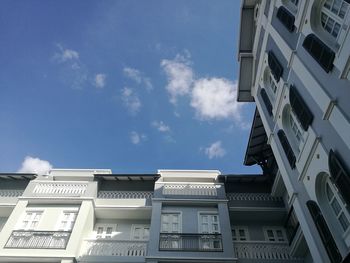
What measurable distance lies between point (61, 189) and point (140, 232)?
521cm

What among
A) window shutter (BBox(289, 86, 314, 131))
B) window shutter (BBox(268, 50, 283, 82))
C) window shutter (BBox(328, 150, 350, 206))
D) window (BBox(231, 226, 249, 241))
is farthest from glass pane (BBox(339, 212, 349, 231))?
window (BBox(231, 226, 249, 241))

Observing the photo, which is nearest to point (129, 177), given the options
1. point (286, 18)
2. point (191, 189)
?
point (191, 189)

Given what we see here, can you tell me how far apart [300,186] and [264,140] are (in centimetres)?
876

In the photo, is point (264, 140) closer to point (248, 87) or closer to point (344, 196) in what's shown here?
point (248, 87)

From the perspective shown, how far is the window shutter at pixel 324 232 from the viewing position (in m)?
10.8

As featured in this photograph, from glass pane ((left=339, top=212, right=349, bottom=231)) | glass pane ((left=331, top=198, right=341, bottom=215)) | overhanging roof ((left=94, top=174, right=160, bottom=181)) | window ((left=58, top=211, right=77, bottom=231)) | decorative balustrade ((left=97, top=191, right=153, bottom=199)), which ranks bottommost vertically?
glass pane ((left=339, top=212, right=349, bottom=231))

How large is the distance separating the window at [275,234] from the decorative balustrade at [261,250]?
3.71 ft

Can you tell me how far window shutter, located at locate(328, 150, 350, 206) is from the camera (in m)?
9.67

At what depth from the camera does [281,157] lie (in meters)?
16.0

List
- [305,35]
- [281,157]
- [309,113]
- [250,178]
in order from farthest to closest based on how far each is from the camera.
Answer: [250,178], [281,157], [305,35], [309,113]

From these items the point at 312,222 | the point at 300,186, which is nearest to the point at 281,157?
the point at 300,186

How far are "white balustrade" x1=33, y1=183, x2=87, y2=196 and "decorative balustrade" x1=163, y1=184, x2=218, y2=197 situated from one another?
4882 millimetres

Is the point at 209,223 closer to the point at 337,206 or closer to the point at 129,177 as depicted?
the point at 129,177

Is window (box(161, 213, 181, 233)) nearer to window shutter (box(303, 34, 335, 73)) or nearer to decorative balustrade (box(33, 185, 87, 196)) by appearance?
decorative balustrade (box(33, 185, 87, 196))
